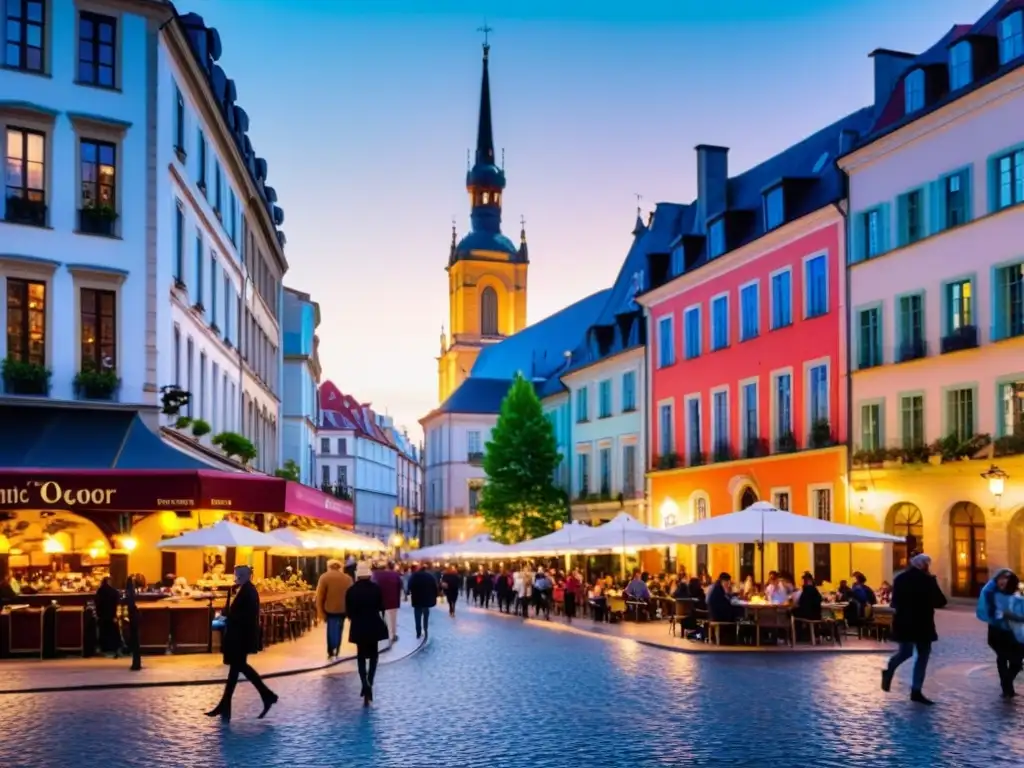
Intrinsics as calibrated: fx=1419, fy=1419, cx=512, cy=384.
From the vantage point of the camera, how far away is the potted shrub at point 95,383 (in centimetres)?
2922

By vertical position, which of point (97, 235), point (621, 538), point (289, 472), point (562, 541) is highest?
point (97, 235)

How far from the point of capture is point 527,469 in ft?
239

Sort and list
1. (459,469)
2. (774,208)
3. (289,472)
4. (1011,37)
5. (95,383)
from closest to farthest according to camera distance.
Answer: (95,383), (1011,37), (774,208), (289,472), (459,469)

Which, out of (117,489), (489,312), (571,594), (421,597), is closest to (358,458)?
(489,312)

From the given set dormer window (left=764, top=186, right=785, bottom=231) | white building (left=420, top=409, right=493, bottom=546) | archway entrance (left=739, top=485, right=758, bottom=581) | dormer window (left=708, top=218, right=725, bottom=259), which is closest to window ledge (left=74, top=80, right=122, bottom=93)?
dormer window (left=764, top=186, right=785, bottom=231)

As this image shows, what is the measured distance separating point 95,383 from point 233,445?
30.3ft

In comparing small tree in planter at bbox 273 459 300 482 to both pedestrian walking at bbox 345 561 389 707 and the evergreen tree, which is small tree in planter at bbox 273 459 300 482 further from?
pedestrian walking at bbox 345 561 389 707

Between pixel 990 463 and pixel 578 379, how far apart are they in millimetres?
35473

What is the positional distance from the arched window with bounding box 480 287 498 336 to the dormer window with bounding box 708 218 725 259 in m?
76.1

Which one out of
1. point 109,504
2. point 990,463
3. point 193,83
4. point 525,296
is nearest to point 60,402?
point 109,504

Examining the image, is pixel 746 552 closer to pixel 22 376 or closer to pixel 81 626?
pixel 22 376

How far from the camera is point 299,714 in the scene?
53.2ft

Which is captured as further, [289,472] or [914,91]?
[289,472]

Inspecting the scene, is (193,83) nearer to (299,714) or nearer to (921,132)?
(921,132)
